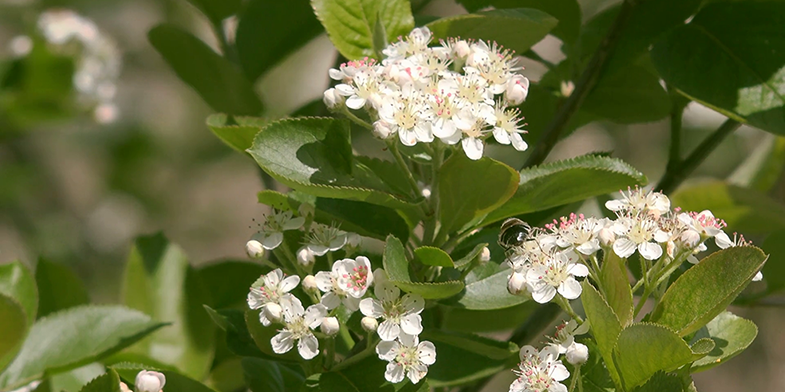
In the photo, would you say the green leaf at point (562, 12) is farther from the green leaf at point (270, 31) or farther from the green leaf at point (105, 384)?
the green leaf at point (105, 384)

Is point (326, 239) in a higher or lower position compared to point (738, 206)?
higher

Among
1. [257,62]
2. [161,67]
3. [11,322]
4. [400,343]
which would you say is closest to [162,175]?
[161,67]

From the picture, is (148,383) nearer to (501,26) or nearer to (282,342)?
(282,342)

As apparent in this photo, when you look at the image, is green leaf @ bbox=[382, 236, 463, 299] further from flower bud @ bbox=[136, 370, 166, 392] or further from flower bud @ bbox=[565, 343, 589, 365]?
flower bud @ bbox=[136, 370, 166, 392]

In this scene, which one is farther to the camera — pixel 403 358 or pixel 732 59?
pixel 732 59

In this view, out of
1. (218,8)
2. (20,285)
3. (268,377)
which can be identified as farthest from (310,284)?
(218,8)

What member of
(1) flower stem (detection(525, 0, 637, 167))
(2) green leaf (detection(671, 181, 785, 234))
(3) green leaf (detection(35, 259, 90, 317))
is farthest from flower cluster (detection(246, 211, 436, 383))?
(2) green leaf (detection(671, 181, 785, 234))

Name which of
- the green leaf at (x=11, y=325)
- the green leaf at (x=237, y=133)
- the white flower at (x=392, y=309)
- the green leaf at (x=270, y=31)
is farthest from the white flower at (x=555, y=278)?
the green leaf at (x=270, y=31)

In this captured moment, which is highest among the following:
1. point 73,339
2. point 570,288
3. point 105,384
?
point 570,288
